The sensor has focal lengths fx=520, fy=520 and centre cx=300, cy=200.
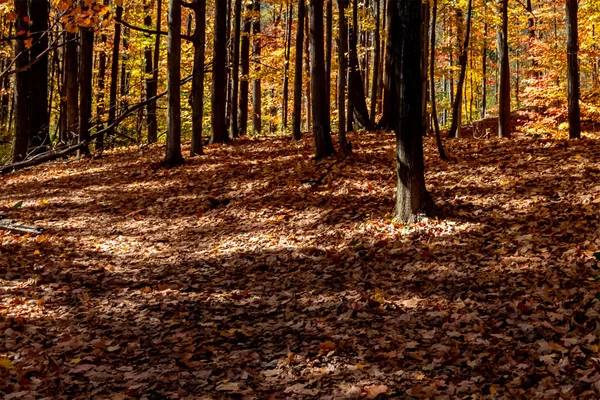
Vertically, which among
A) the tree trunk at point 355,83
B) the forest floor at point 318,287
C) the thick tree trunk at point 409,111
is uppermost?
the tree trunk at point 355,83

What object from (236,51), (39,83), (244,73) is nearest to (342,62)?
(236,51)

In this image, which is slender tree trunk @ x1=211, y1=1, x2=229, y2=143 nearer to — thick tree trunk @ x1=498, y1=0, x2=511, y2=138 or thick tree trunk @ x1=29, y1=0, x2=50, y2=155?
thick tree trunk @ x1=29, y1=0, x2=50, y2=155

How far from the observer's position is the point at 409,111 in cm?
829

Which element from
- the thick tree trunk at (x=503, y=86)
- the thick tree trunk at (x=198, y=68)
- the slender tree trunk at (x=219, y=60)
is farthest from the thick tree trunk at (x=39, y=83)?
the thick tree trunk at (x=503, y=86)

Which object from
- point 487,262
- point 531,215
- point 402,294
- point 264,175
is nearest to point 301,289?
point 402,294

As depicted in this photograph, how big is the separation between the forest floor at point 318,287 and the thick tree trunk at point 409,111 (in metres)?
0.44

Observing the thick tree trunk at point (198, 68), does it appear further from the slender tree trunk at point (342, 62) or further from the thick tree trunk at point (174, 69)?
the slender tree trunk at point (342, 62)

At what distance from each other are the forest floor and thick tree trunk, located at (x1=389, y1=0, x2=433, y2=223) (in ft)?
1.43

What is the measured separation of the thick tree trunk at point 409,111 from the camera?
8109 mm

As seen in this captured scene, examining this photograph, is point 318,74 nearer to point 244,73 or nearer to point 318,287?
point 318,287

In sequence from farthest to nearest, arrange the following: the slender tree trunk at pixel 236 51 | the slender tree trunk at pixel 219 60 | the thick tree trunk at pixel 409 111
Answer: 1. the slender tree trunk at pixel 236 51
2. the slender tree trunk at pixel 219 60
3. the thick tree trunk at pixel 409 111

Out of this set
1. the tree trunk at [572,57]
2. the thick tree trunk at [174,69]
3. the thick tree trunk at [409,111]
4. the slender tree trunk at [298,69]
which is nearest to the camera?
the thick tree trunk at [409,111]

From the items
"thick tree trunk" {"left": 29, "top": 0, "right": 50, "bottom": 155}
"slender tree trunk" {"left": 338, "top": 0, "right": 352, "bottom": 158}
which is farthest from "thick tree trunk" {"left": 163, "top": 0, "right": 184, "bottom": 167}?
"thick tree trunk" {"left": 29, "top": 0, "right": 50, "bottom": 155}

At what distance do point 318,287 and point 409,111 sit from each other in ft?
10.7
